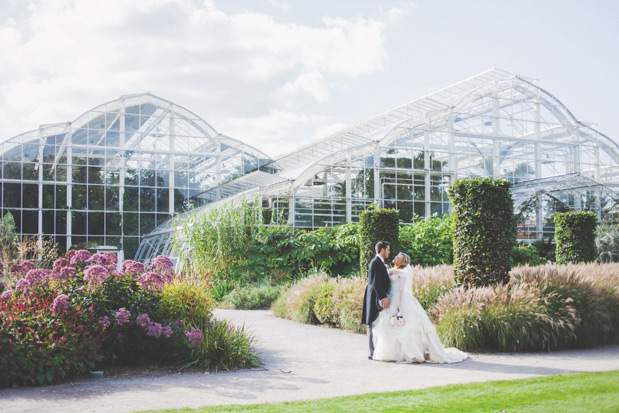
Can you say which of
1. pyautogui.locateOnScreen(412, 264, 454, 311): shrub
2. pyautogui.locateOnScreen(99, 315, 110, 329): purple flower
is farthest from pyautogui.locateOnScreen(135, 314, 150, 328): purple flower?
pyautogui.locateOnScreen(412, 264, 454, 311): shrub

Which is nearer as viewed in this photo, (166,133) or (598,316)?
(598,316)

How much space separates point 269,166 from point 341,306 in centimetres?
2070

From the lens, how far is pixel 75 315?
6.67m

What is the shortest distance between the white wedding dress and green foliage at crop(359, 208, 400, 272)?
19.1 feet

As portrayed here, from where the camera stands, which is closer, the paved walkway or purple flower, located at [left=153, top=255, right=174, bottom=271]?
the paved walkway

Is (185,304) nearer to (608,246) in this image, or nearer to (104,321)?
(104,321)

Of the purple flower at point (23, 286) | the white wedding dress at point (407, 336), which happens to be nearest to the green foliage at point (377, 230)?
the white wedding dress at point (407, 336)

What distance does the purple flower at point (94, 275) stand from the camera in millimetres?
7219

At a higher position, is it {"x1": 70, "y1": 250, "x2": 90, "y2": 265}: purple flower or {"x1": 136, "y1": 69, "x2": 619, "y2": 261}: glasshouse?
{"x1": 136, "y1": 69, "x2": 619, "y2": 261}: glasshouse

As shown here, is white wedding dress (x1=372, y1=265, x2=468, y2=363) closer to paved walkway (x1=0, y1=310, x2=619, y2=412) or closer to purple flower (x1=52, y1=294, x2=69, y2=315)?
paved walkway (x1=0, y1=310, x2=619, y2=412)

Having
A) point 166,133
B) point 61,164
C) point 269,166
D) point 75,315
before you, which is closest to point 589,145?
point 269,166

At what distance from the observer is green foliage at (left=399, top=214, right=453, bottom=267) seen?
16438 mm

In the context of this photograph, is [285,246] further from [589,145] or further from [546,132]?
[589,145]

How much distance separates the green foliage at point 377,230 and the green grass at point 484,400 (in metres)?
7.82
